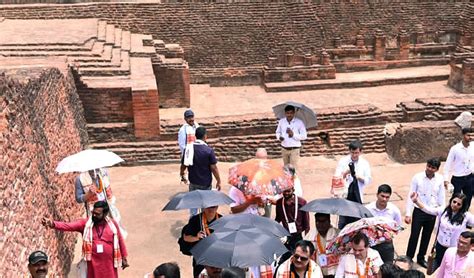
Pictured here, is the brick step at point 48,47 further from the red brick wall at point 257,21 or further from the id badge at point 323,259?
the id badge at point 323,259

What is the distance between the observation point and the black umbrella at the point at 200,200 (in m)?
4.33

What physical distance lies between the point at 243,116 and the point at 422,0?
1193 centimetres

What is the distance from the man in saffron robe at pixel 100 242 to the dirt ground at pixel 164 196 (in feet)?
3.27

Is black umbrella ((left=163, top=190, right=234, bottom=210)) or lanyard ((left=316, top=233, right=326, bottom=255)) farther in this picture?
black umbrella ((left=163, top=190, right=234, bottom=210))

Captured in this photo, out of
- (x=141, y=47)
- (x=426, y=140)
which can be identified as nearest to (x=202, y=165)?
(x=426, y=140)

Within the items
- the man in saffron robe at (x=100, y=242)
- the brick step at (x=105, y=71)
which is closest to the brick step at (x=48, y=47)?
the brick step at (x=105, y=71)

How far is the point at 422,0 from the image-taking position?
18.6 meters

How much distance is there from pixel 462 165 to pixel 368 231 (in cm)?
260

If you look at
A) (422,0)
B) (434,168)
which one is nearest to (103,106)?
(434,168)

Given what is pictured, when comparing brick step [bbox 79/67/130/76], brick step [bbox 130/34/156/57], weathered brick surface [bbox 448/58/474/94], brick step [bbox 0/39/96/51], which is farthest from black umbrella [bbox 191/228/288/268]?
weathered brick surface [bbox 448/58/474/94]

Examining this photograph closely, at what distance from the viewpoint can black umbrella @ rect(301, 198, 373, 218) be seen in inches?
163

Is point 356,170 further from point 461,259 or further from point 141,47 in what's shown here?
point 141,47

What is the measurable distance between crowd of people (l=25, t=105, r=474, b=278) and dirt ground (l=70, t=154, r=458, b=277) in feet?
2.69

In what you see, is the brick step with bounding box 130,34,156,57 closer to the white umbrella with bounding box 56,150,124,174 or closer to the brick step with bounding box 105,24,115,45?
the brick step with bounding box 105,24,115,45
